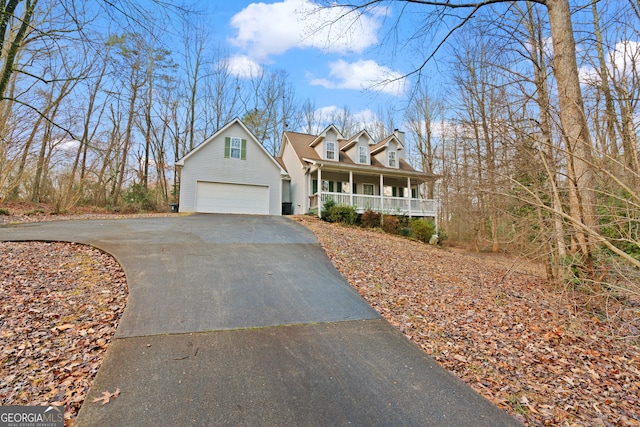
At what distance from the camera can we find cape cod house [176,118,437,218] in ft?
52.2

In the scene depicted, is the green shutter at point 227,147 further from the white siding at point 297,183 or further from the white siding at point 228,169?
the white siding at point 297,183

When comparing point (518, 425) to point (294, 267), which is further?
point (294, 267)

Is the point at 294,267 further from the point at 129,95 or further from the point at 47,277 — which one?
the point at 129,95

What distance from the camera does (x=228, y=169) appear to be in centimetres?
1647

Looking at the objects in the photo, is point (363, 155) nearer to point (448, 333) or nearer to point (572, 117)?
point (572, 117)

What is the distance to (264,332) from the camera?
3701mm

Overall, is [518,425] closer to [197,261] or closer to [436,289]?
[436,289]

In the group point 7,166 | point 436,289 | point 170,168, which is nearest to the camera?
point 436,289

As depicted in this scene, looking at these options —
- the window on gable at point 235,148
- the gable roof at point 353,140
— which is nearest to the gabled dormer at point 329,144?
the gable roof at point 353,140

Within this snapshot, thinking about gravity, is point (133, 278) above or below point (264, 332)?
above

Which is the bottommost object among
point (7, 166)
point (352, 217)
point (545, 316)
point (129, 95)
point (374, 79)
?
point (545, 316)

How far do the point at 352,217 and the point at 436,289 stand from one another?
900 centimetres

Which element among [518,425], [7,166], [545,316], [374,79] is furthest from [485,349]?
[7,166]

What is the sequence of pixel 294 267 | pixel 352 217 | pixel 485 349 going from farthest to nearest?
pixel 352 217, pixel 294 267, pixel 485 349
